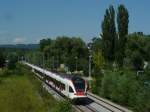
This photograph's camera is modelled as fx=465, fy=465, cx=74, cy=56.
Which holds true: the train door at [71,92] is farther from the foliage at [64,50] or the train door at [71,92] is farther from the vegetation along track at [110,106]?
the foliage at [64,50]

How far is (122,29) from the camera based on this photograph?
256 ft

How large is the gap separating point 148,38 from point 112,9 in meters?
12.0

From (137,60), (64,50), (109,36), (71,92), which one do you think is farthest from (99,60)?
(71,92)

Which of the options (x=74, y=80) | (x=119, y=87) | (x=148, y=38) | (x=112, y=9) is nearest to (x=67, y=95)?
(x=74, y=80)

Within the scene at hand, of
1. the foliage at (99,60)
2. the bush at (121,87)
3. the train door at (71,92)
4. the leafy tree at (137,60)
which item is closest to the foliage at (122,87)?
the bush at (121,87)

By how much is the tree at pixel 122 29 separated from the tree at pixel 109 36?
124 cm

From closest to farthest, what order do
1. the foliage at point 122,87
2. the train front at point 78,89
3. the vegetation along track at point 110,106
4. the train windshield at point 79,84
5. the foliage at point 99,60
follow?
the vegetation along track at point 110,106
the foliage at point 122,87
the train front at point 78,89
the train windshield at point 79,84
the foliage at point 99,60

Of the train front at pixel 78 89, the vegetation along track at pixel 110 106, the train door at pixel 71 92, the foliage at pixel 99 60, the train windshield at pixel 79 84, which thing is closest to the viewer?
the vegetation along track at pixel 110 106

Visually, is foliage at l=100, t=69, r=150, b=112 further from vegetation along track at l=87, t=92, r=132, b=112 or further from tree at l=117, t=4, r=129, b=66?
tree at l=117, t=4, r=129, b=66

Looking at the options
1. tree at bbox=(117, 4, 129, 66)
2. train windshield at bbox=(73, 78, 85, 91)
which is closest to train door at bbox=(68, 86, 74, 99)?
train windshield at bbox=(73, 78, 85, 91)

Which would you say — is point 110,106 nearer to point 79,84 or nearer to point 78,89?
point 78,89

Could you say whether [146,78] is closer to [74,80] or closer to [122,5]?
[74,80]

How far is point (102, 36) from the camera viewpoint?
79250 millimetres

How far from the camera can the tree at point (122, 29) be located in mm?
78125
